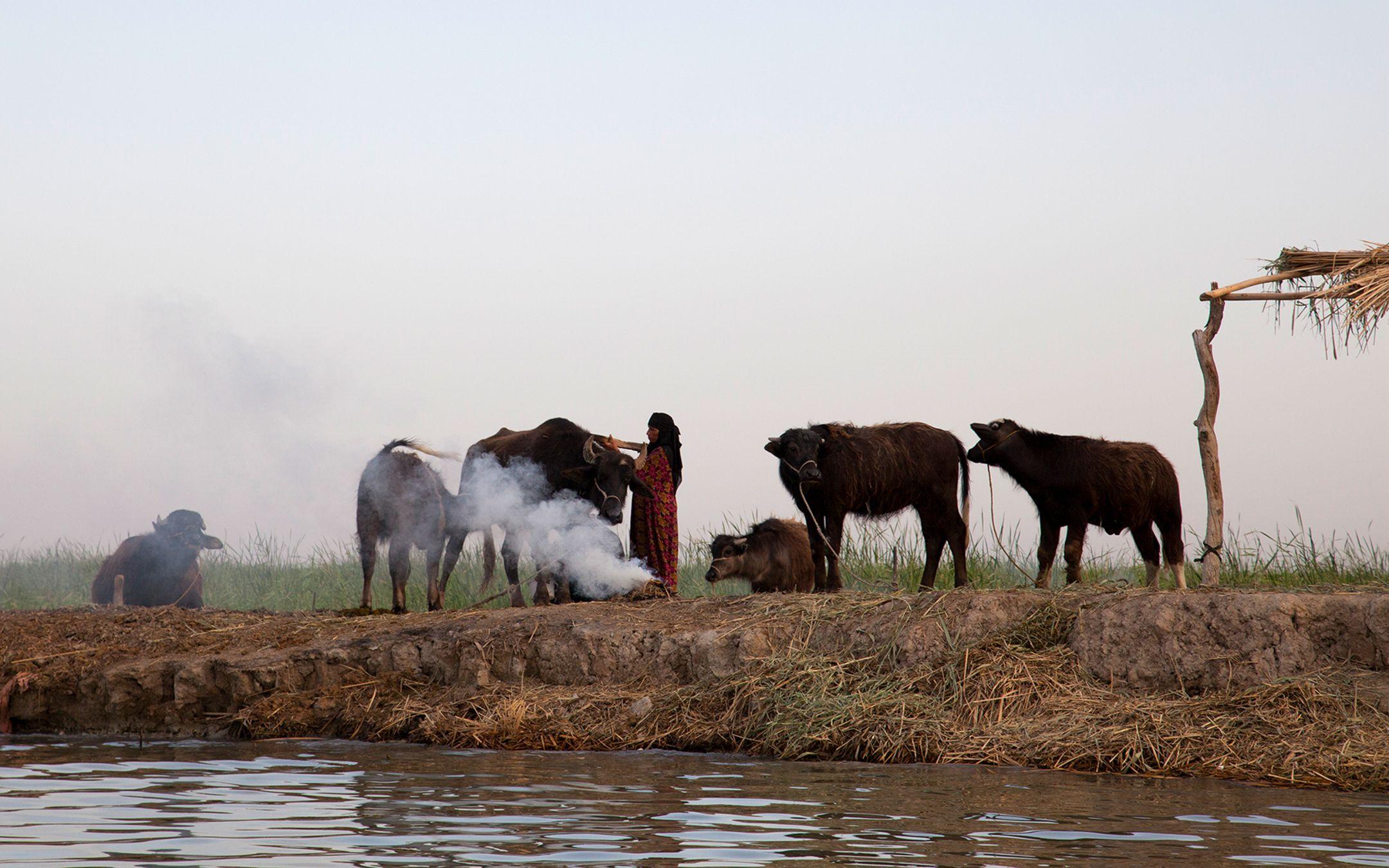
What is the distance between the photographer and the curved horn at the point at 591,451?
40.8 feet

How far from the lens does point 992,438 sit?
12.8 meters

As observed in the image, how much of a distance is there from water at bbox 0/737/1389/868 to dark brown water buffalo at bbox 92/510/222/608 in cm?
765

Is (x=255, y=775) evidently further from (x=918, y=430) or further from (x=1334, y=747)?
(x=918, y=430)

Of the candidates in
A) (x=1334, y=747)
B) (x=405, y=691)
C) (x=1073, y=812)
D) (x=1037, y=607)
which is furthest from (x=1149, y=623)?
(x=405, y=691)

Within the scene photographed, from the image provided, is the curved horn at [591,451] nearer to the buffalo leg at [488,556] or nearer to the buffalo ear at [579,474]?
the buffalo ear at [579,474]

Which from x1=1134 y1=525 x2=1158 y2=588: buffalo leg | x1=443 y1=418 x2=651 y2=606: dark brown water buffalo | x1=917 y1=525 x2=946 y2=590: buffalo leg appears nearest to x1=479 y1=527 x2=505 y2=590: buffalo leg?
x1=443 y1=418 x2=651 y2=606: dark brown water buffalo

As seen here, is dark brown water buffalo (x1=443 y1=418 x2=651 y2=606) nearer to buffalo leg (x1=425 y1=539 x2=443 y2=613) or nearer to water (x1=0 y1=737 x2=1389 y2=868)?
buffalo leg (x1=425 y1=539 x2=443 y2=613)

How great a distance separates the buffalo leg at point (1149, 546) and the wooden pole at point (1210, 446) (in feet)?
5.11

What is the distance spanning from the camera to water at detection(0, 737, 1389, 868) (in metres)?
5.19

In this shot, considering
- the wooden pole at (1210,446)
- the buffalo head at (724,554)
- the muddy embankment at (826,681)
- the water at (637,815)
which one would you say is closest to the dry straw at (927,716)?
the muddy embankment at (826,681)

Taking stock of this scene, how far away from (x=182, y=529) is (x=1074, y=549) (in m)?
10.1

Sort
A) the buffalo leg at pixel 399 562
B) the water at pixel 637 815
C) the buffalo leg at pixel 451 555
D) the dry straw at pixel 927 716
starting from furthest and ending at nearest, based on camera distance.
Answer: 1. the buffalo leg at pixel 451 555
2. the buffalo leg at pixel 399 562
3. the dry straw at pixel 927 716
4. the water at pixel 637 815

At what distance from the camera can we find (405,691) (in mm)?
9875

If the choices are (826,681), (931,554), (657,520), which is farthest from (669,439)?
(826,681)
